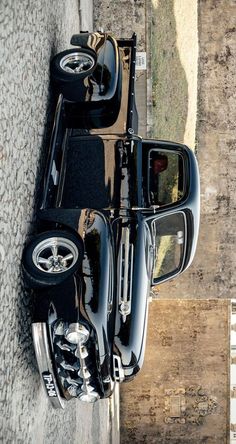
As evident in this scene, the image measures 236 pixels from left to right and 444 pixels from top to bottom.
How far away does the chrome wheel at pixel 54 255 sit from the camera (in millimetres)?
5672

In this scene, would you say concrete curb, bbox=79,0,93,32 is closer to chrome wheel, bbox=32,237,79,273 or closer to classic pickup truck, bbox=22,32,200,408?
classic pickup truck, bbox=22,32,200,408

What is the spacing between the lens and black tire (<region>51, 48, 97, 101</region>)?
23.3 feet

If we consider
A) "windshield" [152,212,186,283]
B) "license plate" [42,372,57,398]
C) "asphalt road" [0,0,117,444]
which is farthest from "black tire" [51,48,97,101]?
"license plate" [42,372,57,398]

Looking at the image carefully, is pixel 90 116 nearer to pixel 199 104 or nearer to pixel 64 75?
pixel 64 75

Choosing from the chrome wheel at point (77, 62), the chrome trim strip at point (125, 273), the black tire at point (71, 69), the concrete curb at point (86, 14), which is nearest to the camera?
the chrome trim strip at point (125, 273)

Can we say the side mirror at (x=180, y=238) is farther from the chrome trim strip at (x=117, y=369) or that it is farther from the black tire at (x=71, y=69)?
the black tire at (x=71, y=69)

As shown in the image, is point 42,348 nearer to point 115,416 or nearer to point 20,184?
point 20,184

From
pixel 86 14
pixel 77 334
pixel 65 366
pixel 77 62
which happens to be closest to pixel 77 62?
pixel 77 62

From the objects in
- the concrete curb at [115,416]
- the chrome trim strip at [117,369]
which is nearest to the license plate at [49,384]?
the chrome trim strip at [117,369]

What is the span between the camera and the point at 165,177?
6957mm

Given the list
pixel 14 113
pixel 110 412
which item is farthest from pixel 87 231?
pixel 110 412

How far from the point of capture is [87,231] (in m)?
5.80

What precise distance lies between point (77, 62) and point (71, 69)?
143 millimetres

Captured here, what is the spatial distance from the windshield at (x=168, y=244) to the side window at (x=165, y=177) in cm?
18
